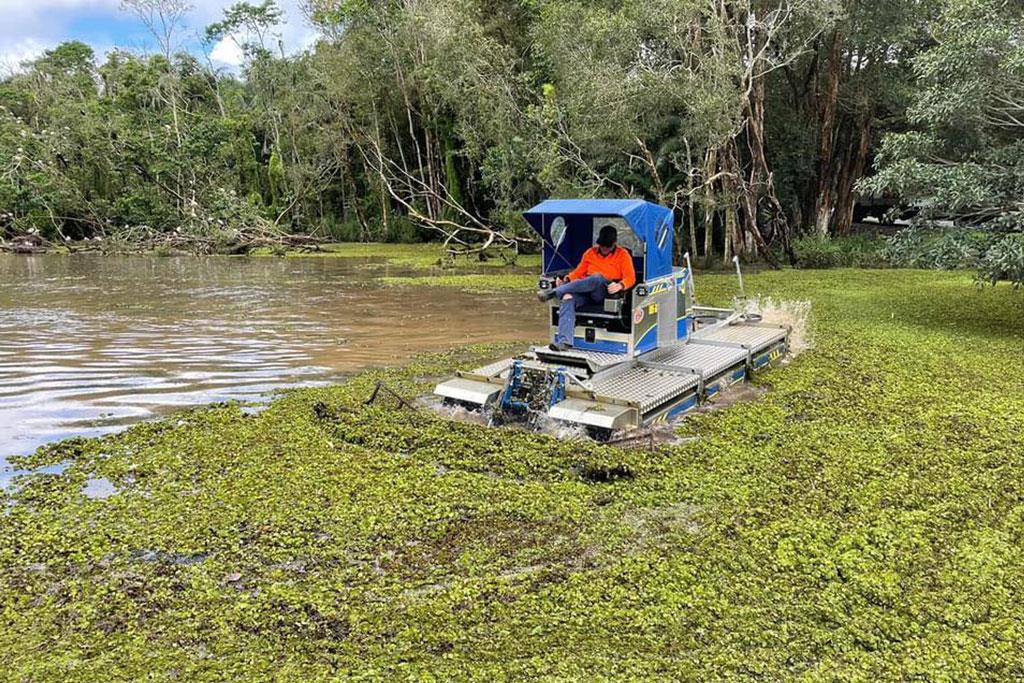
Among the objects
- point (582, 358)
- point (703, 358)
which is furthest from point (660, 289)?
point (582, 358)

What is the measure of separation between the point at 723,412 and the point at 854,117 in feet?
54.7

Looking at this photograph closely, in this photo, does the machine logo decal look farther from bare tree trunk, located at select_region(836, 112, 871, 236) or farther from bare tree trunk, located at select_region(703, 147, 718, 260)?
bare tree trunk, located at select_region(836, 112, 871, 236)

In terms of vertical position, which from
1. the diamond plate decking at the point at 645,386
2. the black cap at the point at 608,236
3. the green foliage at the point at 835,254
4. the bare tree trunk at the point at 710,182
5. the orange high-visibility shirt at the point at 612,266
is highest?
the bare tree trunk at the point at 710,182

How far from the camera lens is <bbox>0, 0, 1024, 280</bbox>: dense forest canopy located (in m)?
9.62

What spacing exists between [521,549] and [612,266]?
126 inches

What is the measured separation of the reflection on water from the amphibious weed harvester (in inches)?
93.1

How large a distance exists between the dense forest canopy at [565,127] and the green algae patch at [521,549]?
186 inches

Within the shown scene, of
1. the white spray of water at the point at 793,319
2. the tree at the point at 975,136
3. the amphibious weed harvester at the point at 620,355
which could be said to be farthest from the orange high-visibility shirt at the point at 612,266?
the tree at the point at 975,136

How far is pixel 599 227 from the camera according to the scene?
7.14 meters

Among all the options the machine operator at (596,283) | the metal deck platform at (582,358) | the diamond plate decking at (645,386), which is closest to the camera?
the diamond plate decking at (645,386)

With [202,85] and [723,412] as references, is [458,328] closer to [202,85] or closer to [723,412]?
[723,412]

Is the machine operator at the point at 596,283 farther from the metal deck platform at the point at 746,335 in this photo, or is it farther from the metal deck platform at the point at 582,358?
the metal deck platform at the point at 746,335

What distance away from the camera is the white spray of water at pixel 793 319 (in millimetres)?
8930

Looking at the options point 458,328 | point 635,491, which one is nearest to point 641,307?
point 635,491
